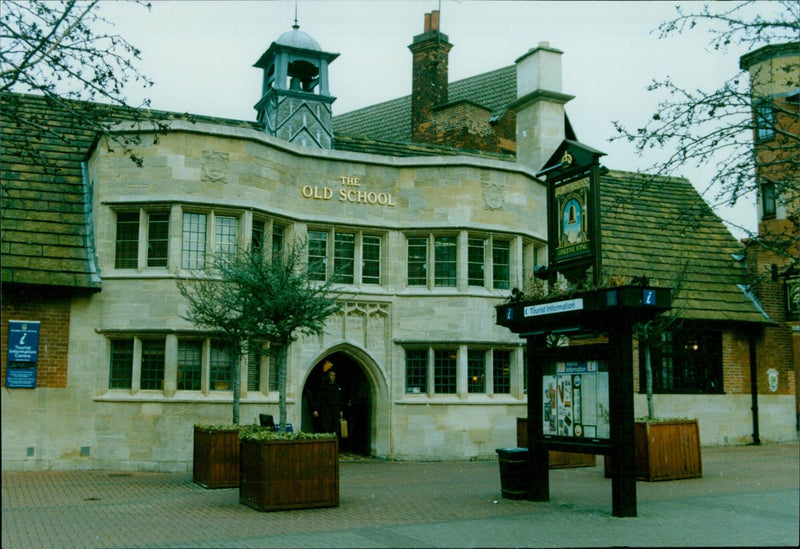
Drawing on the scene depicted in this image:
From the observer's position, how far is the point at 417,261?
19922 millimetres

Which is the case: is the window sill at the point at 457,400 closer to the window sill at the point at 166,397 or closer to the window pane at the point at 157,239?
the window sill at the point at 166,397

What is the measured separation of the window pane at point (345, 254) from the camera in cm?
1928

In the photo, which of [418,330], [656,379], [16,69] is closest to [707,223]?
[656,379]

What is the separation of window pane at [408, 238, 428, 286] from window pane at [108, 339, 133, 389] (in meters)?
6.55

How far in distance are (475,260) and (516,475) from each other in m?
8.49

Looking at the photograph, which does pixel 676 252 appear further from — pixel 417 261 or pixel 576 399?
pixel 576 399

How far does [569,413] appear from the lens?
A: 37.8ft

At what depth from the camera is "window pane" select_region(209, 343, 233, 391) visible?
56.9 ft

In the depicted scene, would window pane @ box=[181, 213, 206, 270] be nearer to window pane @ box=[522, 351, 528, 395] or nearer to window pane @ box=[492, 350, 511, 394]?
window pane @ box=[492, 350, 511, 394]

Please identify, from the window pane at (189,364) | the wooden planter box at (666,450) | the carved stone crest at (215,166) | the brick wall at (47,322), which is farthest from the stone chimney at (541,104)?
the brick wall at (47,322)

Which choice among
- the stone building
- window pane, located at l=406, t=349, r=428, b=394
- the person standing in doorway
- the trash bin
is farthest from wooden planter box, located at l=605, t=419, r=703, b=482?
the person standing in doorway

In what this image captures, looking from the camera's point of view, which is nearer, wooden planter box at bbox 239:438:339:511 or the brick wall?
wooden planter box at bbox 239:438:339:511

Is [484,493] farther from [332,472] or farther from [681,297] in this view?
[681,297]

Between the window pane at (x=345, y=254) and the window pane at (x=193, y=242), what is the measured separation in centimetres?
318
